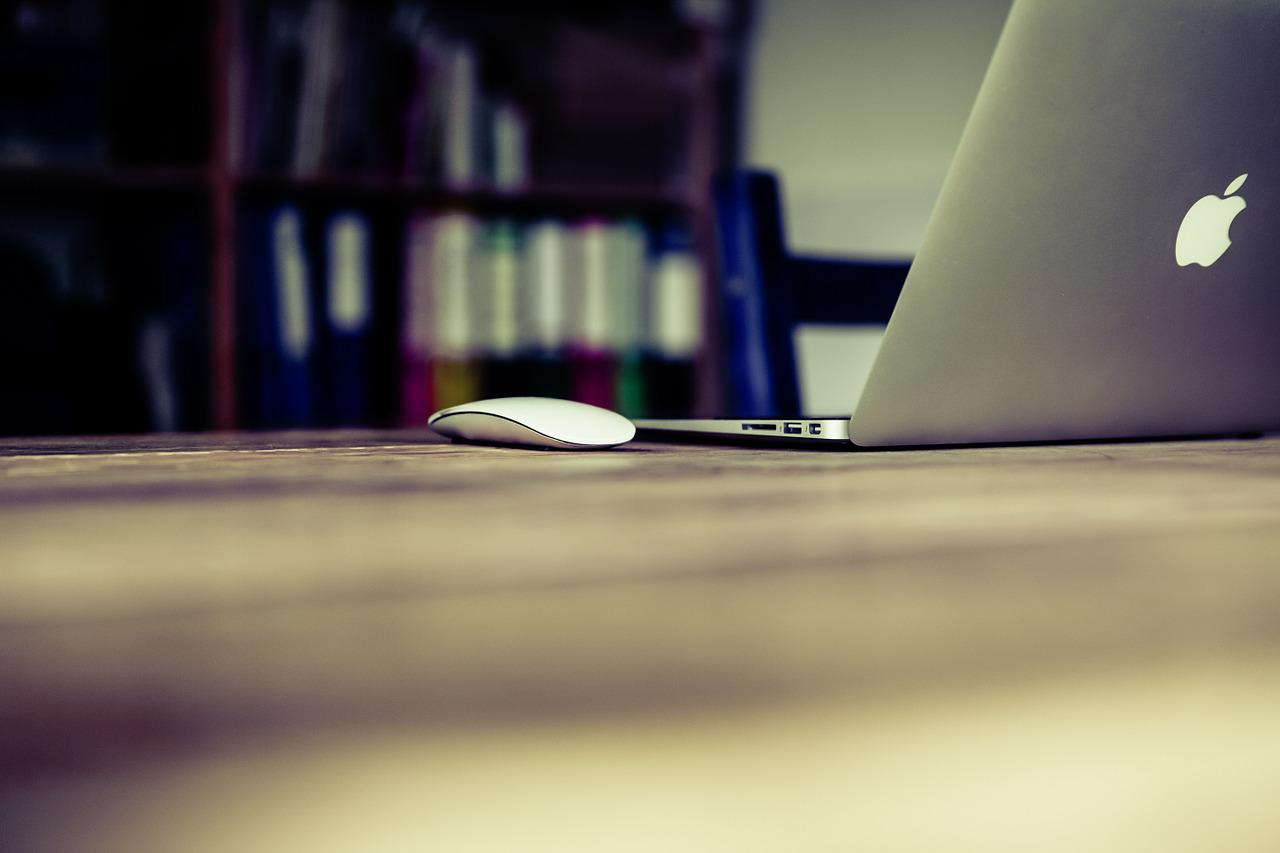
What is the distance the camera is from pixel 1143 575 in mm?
236

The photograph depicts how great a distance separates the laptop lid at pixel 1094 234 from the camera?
511 mm

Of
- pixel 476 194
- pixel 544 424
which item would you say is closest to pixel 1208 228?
pixel 544 424

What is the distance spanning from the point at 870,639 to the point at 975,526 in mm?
88

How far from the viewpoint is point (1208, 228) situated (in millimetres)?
620

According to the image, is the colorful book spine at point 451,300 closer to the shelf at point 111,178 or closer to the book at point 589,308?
the book at point 589,308

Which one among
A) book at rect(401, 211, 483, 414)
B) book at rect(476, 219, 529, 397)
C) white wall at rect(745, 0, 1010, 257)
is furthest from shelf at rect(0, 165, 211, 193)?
white wall at rect(745, 0, 1010, 257)

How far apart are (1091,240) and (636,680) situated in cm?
48

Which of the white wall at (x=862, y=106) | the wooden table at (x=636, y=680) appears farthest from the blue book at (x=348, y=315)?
the wooden table at (x=636, y=680)

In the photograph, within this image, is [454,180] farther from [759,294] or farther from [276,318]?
[759,294]

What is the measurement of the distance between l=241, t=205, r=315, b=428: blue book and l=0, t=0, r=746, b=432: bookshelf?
0.06 feet

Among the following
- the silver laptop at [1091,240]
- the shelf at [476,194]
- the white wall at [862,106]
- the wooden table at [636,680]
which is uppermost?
the white wall at [862,106]

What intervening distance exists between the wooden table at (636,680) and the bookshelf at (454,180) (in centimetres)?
198

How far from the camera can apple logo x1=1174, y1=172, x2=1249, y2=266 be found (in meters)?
0.61

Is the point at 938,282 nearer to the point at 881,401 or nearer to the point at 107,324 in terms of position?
the point at 881,401
